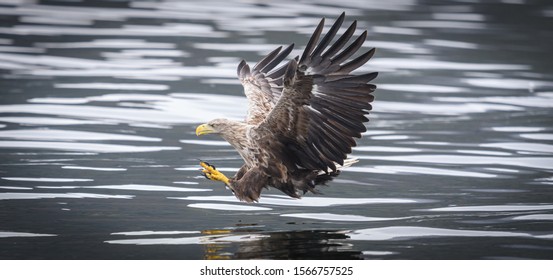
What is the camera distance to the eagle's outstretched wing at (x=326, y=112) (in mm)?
8094

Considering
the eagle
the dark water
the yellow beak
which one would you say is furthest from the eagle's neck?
the dark water

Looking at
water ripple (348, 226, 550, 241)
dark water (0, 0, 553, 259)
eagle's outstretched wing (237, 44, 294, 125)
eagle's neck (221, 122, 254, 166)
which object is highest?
eagle's outstretched wing (237, 44, 294, 125)

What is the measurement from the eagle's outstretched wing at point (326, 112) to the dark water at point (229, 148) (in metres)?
0.54

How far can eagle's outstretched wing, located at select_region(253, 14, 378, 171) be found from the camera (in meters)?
8.09

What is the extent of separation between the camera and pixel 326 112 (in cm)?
815

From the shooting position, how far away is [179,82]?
15102mm

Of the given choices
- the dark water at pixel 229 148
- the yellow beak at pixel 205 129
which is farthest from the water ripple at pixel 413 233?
the yellow beak at pixel 205 129

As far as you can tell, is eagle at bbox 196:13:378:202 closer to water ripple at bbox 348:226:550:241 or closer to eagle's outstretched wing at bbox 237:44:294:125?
eagle's outstretched wing at bbox 237:44:294:125

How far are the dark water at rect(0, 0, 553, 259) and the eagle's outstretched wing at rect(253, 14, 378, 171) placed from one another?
1.77 ft

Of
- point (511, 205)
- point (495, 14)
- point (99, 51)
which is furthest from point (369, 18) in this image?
point (511, 205)

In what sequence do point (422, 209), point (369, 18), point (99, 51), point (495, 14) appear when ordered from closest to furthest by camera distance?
point (422, 209), point (99, 51), point (369, 18), point (495, 14)

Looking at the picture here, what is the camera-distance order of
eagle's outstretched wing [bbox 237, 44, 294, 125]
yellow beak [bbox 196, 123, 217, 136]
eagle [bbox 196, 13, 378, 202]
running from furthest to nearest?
eagle's outstretched wing [bbox 237, 44, 294, 125] < yellow beak [bbox 196, 123, 217, 136] < eagle [bbox 196, 13, 378, 202]

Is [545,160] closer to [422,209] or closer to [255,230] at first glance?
[422,209]

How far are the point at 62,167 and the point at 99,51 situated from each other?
7.49 meters
